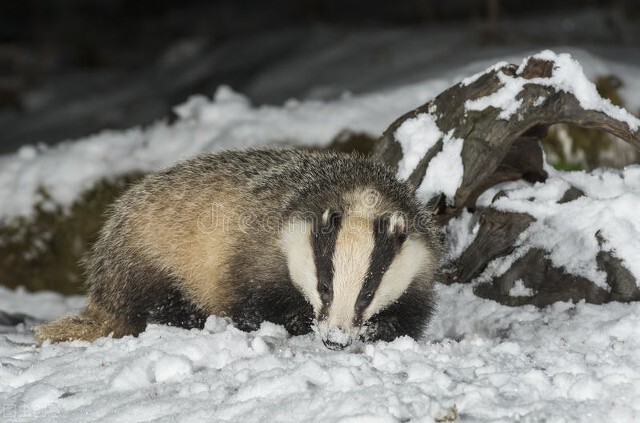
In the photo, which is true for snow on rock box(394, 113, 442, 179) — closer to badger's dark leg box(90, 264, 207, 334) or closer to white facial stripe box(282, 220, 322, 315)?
white facial stripe box(282, 220, 322, 315)

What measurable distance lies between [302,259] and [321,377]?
842 millimetres

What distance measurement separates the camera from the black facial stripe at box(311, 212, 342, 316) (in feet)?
13.4

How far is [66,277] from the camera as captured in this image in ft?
24.5

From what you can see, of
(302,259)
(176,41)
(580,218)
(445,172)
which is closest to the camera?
(302,259)

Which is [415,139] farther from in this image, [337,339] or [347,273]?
[337,339]

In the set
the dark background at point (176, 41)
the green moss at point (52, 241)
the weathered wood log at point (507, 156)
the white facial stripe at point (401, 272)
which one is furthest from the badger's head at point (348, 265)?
the dark background at point (176, 41)

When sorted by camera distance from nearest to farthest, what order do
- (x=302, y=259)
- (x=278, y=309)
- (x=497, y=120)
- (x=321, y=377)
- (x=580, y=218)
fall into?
1. (x=321, y=377)
2. (x=302, y=259)
3. (x=278, y=309)
4. (x=580, y=218)
5. (x=497, y=120)

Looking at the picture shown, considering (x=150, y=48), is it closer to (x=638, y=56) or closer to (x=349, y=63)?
(x=349, y=63)

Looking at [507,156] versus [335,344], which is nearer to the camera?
[335,344]

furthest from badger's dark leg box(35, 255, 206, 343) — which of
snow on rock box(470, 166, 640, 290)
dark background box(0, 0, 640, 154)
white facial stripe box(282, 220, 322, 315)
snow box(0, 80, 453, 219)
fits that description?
dark background box(0, 0, 640, 154)

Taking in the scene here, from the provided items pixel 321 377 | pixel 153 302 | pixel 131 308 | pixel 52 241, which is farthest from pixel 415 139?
pixel 52 241

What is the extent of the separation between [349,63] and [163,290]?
21.2 feet

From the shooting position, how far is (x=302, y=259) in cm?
430

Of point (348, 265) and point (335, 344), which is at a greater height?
point (348, 265)
